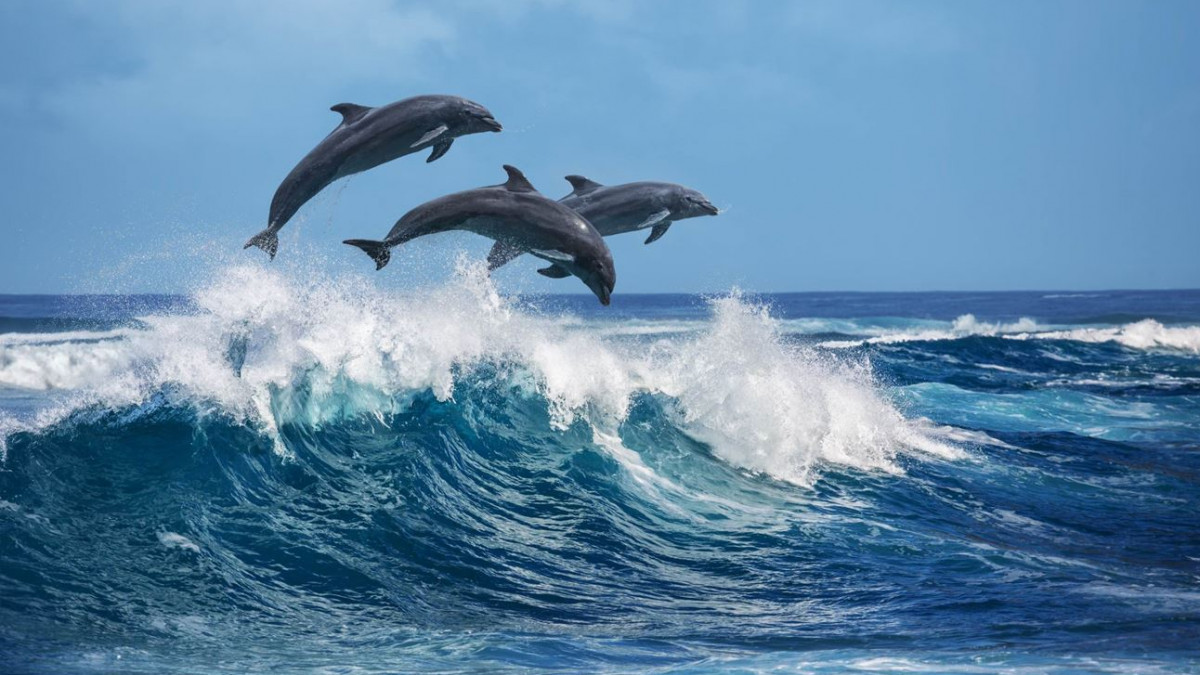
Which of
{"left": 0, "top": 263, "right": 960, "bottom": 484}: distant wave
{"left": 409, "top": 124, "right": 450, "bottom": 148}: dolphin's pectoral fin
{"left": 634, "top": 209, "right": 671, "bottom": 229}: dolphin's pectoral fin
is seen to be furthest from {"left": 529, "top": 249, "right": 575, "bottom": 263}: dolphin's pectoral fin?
{"left": 0, "top": 263, "right": 960, "bottom": 484}: distant wave

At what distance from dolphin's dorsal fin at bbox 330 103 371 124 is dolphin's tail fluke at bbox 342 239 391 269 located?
1005mm

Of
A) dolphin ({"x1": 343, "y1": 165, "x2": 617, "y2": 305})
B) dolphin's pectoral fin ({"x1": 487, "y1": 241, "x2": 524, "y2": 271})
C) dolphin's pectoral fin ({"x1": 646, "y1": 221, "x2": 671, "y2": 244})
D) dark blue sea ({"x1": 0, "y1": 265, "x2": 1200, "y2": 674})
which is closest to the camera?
dark blue sea ({"x1": 0, "y1": 265, "x2": 1200, "y2": 674})

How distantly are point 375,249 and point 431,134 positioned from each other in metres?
0.95

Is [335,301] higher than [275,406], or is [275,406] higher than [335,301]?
[335,301]

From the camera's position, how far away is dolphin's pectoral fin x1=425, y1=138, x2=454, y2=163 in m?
8.07

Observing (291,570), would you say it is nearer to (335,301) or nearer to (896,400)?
(335,301)

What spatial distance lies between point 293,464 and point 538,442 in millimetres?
2665

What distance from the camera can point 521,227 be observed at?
7.55 meters

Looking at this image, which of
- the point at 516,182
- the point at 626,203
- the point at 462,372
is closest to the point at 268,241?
the point at 516,182

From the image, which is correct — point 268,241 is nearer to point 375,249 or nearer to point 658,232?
point 375,249

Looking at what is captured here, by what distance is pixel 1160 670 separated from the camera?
5.76 metres

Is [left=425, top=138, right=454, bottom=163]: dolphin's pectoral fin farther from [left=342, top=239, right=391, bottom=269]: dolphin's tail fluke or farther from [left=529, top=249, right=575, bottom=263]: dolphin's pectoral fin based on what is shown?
[left=529, top=249, right=575, bottom=263]: dolphin's pectoral fin

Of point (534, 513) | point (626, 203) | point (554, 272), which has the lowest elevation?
point (534, 513)

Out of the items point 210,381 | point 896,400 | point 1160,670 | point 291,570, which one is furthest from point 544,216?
point 896,400
